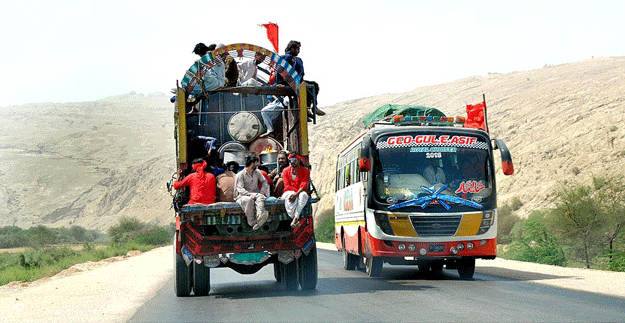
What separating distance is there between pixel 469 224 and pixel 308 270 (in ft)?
13.1

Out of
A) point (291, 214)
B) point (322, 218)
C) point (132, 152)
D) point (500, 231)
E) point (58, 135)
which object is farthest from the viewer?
point (58, 135)

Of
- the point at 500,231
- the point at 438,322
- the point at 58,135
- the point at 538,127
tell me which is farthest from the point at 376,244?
A: the point at 58,135

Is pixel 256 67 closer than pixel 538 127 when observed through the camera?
Yes

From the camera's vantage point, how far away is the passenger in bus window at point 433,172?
1600cm

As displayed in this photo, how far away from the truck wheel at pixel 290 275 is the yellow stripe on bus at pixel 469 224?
A: 3.71 m

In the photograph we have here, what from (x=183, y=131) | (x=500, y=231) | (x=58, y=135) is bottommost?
(x=500, y=231)

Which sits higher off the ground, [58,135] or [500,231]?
[58,135]

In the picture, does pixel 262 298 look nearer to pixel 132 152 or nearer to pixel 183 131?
pixel 183 131

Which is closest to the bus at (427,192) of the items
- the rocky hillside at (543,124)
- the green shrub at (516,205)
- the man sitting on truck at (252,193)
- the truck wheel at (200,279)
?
the man sitting on truck at (252,193)

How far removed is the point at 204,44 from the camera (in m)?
14.4

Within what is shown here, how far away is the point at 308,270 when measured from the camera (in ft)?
44.7

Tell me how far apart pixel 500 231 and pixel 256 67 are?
38.7 m

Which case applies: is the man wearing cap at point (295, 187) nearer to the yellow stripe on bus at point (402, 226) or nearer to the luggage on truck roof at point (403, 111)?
the yellow stripe on bus at point (402, 226)

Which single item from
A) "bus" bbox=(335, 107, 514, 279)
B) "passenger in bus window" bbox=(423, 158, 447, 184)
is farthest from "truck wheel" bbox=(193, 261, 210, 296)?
"passenger in bus window" bbox=(423, 158, 447, 184)
